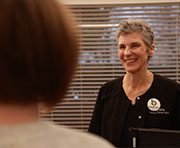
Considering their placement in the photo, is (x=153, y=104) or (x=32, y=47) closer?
(x=32, y=47)

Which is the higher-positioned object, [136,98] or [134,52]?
[134,52]

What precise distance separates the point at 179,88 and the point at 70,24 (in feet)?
5.40

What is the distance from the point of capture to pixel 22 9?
0.58 metres

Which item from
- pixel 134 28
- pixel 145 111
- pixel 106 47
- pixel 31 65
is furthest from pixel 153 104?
pixel 31 65

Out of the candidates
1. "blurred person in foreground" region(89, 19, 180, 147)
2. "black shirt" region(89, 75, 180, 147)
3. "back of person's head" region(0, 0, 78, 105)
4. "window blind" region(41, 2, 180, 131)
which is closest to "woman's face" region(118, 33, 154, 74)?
"blurred person in foreground" region(89, 19, 180, 147)

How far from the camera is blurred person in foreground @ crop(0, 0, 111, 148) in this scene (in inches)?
22.3

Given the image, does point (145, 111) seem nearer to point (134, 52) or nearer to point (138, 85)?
point (138, 85)

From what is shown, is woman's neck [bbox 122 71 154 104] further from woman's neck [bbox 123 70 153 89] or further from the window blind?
Result: the window blind

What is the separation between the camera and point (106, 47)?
10.2 ft

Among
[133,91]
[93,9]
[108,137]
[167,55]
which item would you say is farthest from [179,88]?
[93,9]

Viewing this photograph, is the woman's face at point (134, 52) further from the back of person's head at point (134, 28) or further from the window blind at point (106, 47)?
the window blind at point (106, 47)

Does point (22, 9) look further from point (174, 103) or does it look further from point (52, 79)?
point (174, 103)

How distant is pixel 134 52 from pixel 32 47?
5.44 feet

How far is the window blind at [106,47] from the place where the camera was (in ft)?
10.0
